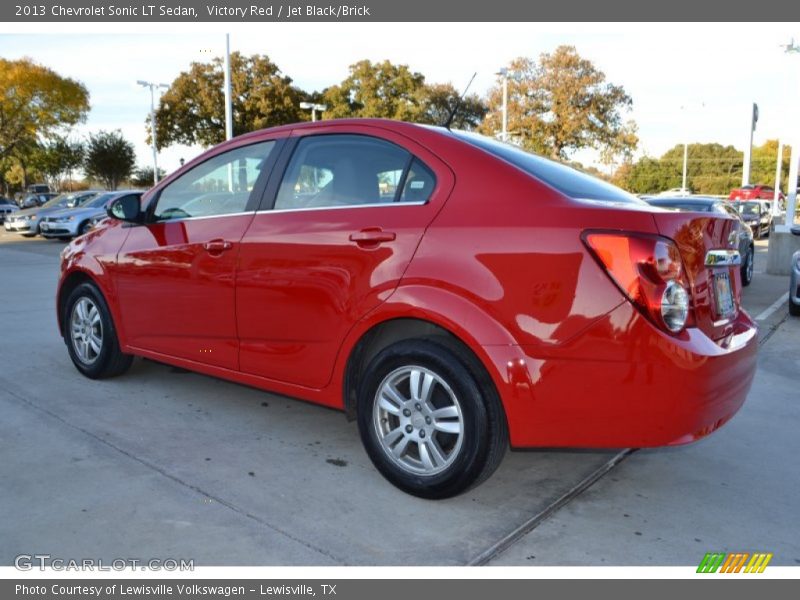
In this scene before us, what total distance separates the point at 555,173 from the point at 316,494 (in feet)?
6.05

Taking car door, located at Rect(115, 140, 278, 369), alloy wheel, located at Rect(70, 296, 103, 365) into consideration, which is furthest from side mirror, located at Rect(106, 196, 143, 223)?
alloy wheel, located at Rect(70, 296, 103, 365)

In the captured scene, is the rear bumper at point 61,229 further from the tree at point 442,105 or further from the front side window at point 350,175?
the tree at point 442,105

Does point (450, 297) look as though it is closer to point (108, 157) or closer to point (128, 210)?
point (128, 210)

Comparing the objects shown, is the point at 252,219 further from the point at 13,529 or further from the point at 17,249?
the point at 17,249

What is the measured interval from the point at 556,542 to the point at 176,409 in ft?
8.38

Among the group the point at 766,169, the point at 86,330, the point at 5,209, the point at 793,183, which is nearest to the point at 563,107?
the point at 793,183

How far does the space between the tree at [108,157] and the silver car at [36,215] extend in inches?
1237

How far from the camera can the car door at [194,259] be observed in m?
3.85

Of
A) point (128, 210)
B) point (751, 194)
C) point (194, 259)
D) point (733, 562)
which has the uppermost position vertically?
point (751, 194)

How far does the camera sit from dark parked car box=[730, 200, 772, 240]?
77.4 feet

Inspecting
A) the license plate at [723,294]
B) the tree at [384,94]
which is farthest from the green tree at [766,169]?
the license plate at [723,294]

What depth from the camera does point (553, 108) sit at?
32.9 metres

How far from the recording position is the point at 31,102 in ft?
141

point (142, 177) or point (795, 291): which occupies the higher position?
point (142, 177)
